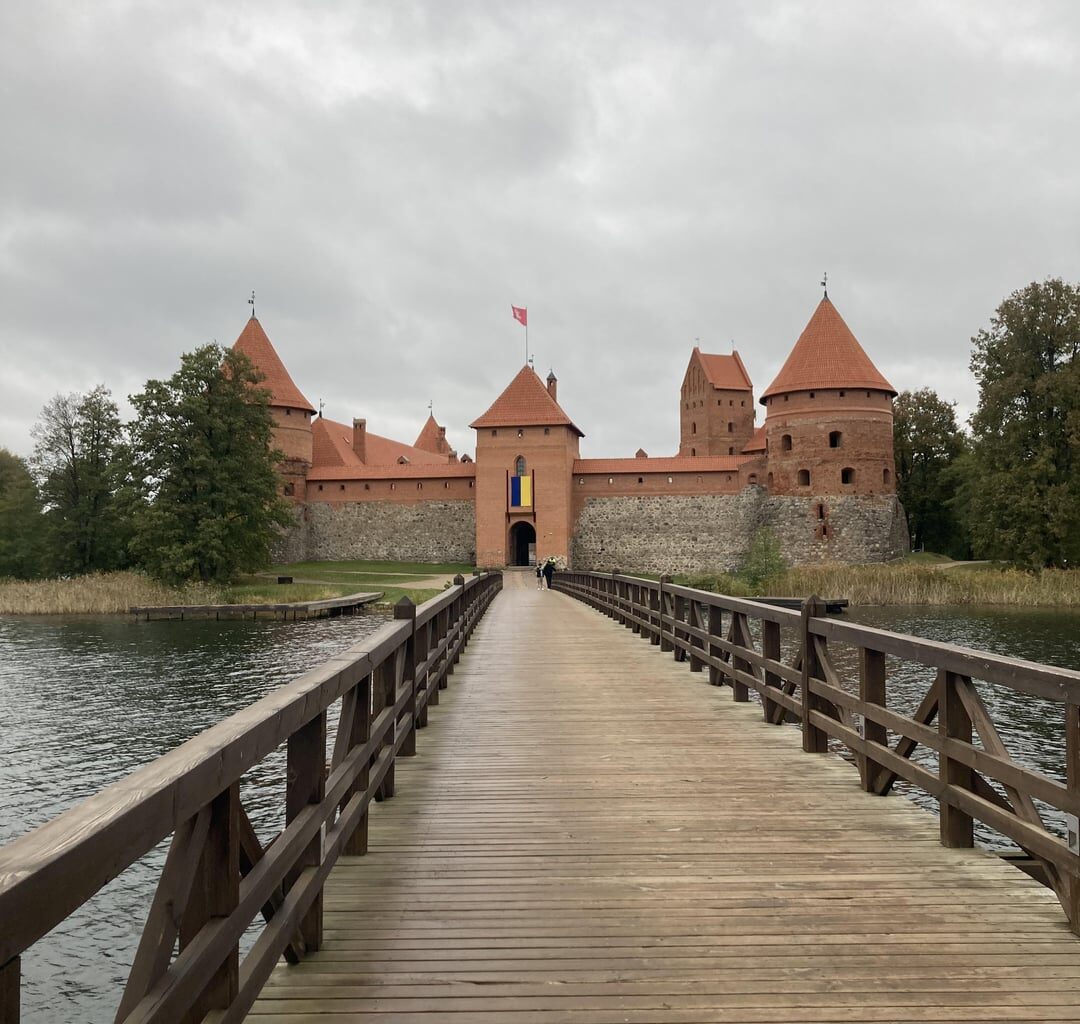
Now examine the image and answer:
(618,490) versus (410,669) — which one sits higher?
(618,490)

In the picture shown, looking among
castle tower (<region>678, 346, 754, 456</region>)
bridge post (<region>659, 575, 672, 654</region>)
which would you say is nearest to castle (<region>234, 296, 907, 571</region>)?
castle tower (<region>678, 346, 754, 456</region>)

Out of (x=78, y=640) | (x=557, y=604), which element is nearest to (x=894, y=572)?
(x=557, y=604)

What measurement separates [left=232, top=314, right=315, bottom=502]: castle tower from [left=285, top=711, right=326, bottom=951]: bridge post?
4091 centimetres

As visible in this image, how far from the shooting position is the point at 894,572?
2847 cm

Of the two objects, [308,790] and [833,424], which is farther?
[833,424]

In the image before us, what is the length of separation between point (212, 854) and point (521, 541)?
4186 centimetres

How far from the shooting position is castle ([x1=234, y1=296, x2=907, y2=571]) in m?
39.2

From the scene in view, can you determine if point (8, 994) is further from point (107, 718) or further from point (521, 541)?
point (521, 541)

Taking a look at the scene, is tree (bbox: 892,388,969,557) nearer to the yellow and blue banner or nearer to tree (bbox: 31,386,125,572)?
the yellow and blue banner

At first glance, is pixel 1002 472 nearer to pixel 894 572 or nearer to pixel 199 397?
pixel 894 572

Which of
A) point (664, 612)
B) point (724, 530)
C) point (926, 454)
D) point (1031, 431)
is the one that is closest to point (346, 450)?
point (724, 530)

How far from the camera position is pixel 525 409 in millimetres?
41469

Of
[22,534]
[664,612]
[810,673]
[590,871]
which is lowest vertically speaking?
[590,871]

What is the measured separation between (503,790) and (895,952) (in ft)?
7.39
